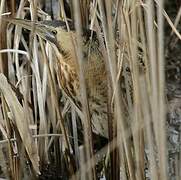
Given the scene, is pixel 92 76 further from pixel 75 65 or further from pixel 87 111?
pixel 87 111

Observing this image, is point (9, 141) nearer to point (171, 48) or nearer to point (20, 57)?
point (20, 57)

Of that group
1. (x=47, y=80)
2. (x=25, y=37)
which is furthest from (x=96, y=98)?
(x=25, y=37)

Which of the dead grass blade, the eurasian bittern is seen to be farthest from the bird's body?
the dead grass blade

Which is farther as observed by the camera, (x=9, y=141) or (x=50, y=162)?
(x=50, y=162)

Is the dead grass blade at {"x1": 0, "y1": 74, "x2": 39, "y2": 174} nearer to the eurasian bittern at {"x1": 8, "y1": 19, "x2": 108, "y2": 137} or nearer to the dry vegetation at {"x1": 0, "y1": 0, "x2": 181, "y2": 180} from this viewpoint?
the dry vegetation at {"x1": 0, "y1": 0, "x2": 181, "y2": 180}

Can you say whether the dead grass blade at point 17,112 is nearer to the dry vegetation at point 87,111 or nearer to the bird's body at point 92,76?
the dry vegetation at point 87,111

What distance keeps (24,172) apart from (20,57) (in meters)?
0.57

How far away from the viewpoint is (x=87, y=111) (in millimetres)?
1361

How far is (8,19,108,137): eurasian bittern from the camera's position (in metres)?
1.68

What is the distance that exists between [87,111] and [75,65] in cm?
37

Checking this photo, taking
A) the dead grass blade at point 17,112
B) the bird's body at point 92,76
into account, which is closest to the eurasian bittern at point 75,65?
the bird's body at point 92,76

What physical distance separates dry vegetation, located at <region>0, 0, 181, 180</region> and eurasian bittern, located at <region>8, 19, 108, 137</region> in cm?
4

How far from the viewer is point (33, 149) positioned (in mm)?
1728

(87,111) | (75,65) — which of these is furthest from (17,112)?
(87,111)
